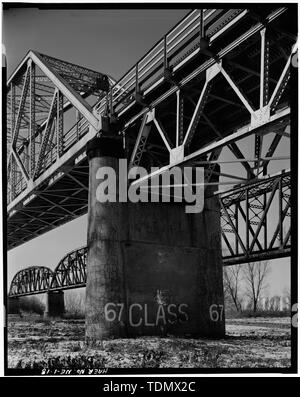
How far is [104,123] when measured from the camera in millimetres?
23344

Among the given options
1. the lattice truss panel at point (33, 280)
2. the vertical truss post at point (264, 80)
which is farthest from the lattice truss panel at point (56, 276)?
the vertical truss post at point (264, 80)

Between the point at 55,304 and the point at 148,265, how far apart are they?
6165 centimetres

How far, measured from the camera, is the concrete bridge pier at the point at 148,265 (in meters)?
21.2

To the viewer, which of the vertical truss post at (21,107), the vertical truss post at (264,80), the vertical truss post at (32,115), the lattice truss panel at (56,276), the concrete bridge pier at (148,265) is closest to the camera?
the vertical truss post at (264,80)

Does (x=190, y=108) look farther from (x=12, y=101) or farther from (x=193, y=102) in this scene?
(x=12, y=101)

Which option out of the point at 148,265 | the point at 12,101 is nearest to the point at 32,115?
the point at 12,101

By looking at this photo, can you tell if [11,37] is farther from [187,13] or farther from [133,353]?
[133,353]

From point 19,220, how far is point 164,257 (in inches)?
935

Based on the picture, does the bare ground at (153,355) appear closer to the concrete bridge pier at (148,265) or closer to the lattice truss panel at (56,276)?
the concrete bridge pier at (148,265)

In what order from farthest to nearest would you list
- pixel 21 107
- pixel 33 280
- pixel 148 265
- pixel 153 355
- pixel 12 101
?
pixel 33 280, pixel 12 101, pixel 21 107, pixel 148 265, pixel 153 355

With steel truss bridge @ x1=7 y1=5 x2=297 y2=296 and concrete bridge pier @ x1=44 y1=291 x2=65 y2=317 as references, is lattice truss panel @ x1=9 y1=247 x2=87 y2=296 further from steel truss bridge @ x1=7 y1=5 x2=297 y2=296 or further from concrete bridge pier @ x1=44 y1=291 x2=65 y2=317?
steel truss bridge @ x1=7 y1=5 x2=297 y2=296

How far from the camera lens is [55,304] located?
81438mm

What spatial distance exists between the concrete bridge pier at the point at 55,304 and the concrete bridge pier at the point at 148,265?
53.7 m

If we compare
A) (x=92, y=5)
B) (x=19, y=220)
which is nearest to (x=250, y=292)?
(x=19, y=220)
